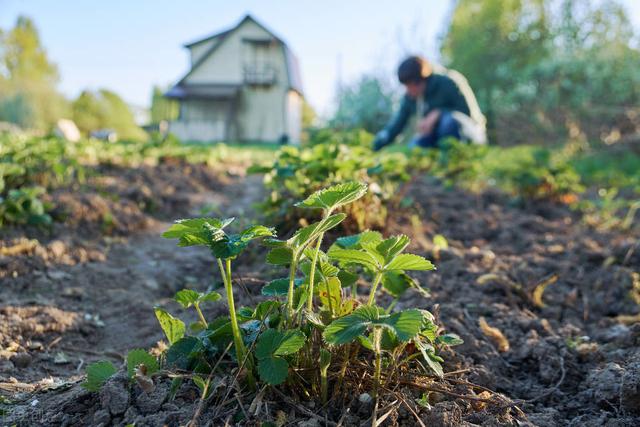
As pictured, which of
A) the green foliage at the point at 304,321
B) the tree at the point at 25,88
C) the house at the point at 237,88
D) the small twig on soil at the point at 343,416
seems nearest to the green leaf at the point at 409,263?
the green foliage at the point at 304,321

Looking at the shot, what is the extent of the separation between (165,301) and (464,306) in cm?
135

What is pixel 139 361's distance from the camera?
1.32 meters

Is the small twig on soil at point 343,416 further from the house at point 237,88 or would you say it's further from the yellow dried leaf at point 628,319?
the house at point 237,88

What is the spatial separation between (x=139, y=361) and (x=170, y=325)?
12 cm

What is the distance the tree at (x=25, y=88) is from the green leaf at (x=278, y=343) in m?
22.0

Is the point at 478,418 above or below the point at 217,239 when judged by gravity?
below

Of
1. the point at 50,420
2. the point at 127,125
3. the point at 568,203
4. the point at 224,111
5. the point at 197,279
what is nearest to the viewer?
the point at 50,420

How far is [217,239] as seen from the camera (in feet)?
3.67

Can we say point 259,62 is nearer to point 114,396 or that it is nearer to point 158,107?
point 158,107

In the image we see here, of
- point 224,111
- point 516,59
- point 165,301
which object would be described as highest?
point 516,59

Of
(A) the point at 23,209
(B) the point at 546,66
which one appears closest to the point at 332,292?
(A) the point at 23,209

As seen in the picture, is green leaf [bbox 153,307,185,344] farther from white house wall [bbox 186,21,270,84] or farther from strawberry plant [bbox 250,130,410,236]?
white house wall [bbox 186,21,270,84]

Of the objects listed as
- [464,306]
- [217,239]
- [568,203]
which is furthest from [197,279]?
[568,203]

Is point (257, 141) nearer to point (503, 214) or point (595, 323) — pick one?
point (503, 214)
